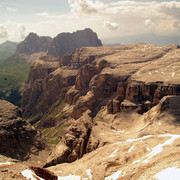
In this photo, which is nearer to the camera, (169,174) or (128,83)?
(169,174)

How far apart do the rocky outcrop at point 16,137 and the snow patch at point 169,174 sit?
6144cm

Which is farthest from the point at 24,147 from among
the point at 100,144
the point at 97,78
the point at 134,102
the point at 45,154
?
the point at 97,78

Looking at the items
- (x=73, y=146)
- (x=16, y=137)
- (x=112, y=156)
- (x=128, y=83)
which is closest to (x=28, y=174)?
(x=112, y=156)

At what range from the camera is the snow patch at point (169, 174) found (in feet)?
72.1

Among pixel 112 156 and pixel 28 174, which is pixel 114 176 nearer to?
pixel 112 156

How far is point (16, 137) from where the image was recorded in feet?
257

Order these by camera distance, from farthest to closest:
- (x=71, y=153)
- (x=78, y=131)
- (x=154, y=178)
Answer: (x=78, y=131) → (x=71, y=153) → (x=154, y=178)

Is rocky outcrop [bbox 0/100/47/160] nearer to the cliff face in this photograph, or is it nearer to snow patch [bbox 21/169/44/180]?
snow patch [bbox 21/169/44/180]

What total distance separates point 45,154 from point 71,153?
899 inches

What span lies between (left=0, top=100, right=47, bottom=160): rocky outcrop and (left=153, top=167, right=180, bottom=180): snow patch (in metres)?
61.4

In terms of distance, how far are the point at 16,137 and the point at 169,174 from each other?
7011cm

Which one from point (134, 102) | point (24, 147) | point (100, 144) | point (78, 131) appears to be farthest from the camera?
point (134, 102)

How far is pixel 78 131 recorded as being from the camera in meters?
68.7

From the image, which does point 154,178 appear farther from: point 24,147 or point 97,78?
point 97,78
